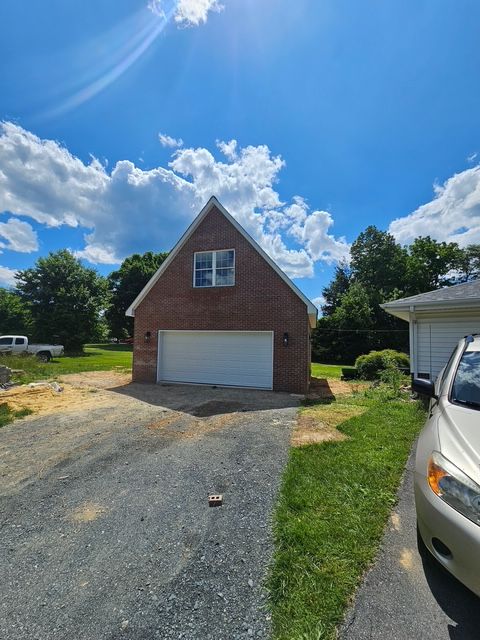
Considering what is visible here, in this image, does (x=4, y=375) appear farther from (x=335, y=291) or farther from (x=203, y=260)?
(x=335, y=291)

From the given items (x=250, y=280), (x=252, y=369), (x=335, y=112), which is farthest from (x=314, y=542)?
(x=335, y=112)

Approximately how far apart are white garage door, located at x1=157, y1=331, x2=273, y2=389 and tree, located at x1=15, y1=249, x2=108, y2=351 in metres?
21.4

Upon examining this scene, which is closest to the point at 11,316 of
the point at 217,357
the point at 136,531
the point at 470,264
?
the point at 217,357

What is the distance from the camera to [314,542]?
260cm

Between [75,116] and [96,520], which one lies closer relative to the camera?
[96,520]

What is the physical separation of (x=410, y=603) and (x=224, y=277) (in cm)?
1050

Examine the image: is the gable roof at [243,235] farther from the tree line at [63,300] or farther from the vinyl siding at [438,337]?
the tree line at [63,300]

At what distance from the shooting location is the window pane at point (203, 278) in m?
12.0

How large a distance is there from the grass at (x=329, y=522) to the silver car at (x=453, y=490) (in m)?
0.67

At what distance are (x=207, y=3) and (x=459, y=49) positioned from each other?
6.44 m

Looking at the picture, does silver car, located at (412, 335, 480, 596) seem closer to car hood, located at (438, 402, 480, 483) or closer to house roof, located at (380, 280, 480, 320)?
car hood, located at (438, 402, 480, 483)

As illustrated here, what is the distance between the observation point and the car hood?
2010 mm

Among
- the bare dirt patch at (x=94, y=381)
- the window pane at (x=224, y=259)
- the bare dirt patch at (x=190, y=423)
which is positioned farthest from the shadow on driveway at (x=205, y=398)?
the window pane at (x=224, y=259)

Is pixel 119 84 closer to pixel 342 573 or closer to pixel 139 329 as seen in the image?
pixel 139 329
